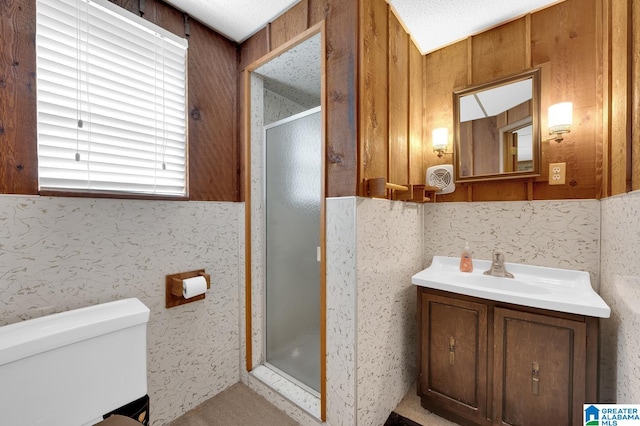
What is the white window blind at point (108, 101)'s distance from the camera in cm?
A: 111

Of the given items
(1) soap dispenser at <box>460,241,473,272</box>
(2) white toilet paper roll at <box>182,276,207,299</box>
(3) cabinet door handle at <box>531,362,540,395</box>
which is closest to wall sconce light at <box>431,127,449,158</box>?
(1) soap dispenser at <box>460,241,473,272</box>

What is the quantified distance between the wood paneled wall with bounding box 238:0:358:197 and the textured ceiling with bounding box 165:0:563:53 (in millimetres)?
191

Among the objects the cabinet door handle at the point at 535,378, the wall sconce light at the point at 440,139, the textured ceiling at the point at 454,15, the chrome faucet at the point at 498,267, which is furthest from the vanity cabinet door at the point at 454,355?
the textured ceiling at the point at 454,15

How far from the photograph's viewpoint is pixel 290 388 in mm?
1637

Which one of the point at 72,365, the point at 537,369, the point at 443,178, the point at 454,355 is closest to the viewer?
the point at 72,365

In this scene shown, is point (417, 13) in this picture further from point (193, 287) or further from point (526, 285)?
point (193, 287)

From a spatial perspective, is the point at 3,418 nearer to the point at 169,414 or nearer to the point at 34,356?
the point at 34,356

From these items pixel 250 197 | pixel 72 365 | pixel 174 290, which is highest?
pixel 250 197

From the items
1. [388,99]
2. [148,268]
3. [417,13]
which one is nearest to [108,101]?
[148,268]

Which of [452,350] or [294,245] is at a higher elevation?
[294,245]

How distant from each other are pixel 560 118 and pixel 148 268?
2.43 metres

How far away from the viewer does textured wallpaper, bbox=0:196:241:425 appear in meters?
1.07

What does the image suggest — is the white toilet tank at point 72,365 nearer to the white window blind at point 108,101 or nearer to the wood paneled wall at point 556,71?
the white window blind at point 108,101

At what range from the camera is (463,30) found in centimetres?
171
